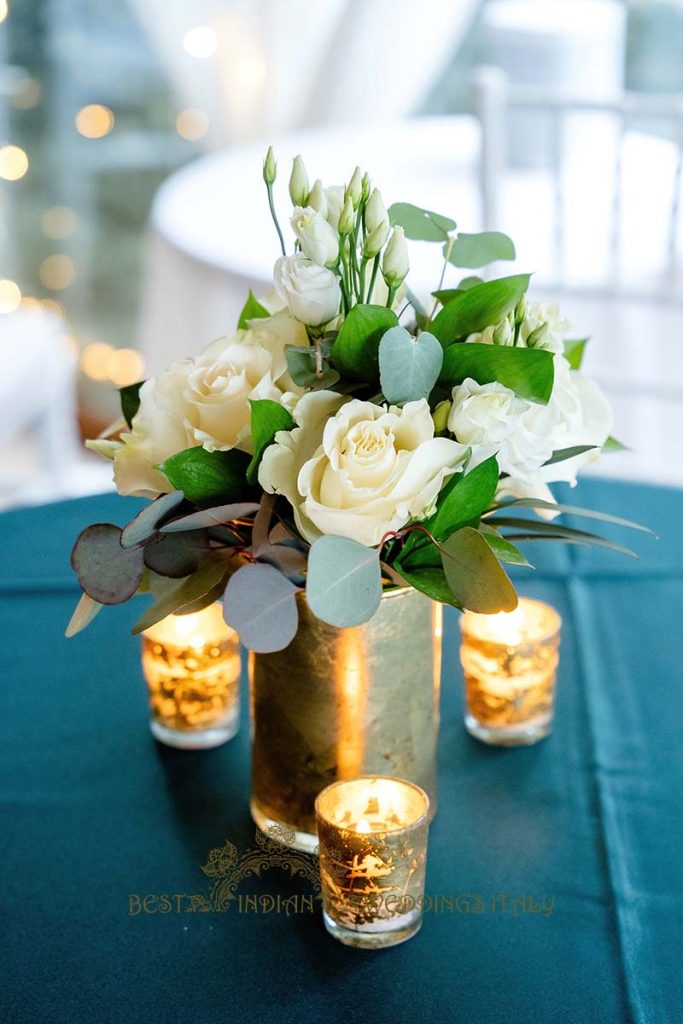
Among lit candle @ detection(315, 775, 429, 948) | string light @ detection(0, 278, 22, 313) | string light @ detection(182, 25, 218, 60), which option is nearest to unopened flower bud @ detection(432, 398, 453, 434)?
lit candle @ detection(315, 775, 429, 948)

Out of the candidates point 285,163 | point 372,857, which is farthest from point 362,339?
point 285,163

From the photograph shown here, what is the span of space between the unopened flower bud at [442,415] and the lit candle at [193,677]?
26 centimetres

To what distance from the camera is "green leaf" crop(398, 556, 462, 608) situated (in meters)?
0.66

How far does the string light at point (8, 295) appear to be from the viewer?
10.3ft

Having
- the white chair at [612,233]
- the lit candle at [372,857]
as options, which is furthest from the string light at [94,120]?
the lit candle at [372,857]

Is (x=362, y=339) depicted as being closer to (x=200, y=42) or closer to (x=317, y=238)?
(x=317, y=238)

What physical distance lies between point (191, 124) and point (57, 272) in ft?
1.72

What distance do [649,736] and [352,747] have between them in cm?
27

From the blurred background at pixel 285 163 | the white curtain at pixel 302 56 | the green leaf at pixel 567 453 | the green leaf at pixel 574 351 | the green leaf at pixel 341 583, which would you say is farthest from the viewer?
the white curtain at pixel 302 56

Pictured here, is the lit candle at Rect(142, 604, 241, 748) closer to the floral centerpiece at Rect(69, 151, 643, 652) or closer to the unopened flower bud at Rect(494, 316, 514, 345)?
the floral centerpiece at Rect(69, 151, 643, 652)

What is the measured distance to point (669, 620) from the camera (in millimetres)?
1044

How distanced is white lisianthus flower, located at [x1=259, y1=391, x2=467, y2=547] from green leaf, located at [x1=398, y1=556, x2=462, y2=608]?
0.04 metres

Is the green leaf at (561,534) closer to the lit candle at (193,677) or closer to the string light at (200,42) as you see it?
the lit candle at (193,677)

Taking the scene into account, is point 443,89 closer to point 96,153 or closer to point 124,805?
point 96,153
